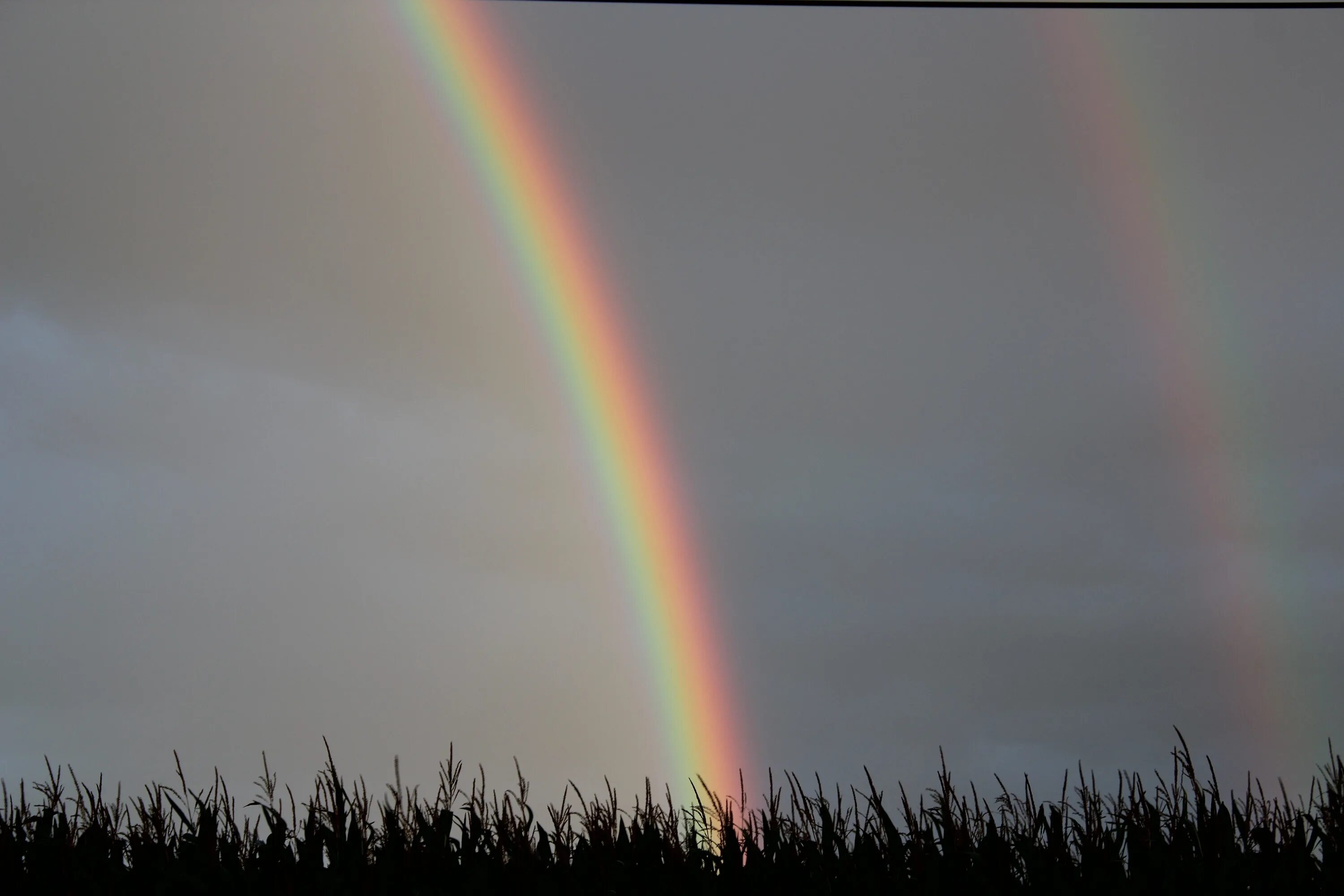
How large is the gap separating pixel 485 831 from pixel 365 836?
0.83 metres

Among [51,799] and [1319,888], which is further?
[51,799]

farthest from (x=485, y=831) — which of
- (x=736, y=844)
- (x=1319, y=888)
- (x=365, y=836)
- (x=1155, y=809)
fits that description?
(x=1319, y=888)

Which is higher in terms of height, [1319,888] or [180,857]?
[180,857]

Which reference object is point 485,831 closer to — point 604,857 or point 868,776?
point 604,857

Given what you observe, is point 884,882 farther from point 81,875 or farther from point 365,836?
point 81,875

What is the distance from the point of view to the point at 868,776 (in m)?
9.17

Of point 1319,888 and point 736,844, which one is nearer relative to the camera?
point 1319,888

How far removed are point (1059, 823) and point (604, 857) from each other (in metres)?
3.15

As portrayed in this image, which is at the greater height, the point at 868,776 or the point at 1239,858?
the point at 868,776

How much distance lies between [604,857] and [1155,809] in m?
3.84

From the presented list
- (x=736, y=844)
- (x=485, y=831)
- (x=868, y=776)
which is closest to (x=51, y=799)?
(x=485, y=831)

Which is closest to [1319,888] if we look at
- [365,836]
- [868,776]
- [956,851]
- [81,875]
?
[956,851]

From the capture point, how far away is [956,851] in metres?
9.48

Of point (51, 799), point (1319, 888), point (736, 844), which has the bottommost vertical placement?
point (1319, 888)
